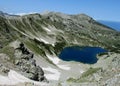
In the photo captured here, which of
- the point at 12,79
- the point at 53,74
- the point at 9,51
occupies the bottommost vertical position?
the point at 53,74

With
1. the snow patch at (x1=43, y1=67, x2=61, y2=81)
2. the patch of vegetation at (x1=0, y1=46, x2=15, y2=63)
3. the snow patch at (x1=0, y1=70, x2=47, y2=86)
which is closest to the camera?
the snow patch at (x1=0, y1=70, x2=47, y2=86)

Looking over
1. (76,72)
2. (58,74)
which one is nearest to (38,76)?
(58,74)

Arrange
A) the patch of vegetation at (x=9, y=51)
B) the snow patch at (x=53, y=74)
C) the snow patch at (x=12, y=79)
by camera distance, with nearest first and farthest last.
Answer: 1. the snow patch at (x=12, y=79)
2. the patch of vegetation at (x=9, y=51)
3. the snow patch at (x=53, y=74)

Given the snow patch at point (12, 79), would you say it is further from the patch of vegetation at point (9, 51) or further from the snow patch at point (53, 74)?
the snow patch at point (53, 74)

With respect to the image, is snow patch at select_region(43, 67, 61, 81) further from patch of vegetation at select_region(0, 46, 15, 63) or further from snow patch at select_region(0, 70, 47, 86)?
snow patch at select_region(0, 70, 47, 86)

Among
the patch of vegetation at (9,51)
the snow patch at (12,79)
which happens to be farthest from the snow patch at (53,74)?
the snow patch at (12,79)

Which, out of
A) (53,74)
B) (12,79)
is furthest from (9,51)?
(12,79)

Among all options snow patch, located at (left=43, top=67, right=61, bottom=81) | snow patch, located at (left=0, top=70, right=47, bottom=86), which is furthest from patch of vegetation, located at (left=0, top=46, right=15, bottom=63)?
snow patch, located at (left=0, top=70, right=47, bottom=86)

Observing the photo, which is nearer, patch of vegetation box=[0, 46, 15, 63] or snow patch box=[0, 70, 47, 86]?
snow patch box=[0, 70, 47, 86]

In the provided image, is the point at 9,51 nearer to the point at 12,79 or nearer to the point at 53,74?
the point at 53,74

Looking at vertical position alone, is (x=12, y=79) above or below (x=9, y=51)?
above

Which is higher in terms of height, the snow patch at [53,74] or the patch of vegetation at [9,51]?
the patch of vegetation at [9,51]

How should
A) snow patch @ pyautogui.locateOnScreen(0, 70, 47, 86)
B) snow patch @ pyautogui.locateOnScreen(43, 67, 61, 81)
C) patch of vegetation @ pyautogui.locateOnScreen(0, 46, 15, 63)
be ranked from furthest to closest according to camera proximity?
snow patch @ pyautogui.locateOnScreen(43, 67, 61, 81)
patch of vegetation @ pyautogui.locateOnScreen(0, 46, 15, 63)
snow patch @ pyautogui.locateOnScreen(0, 70, 47, 86)
